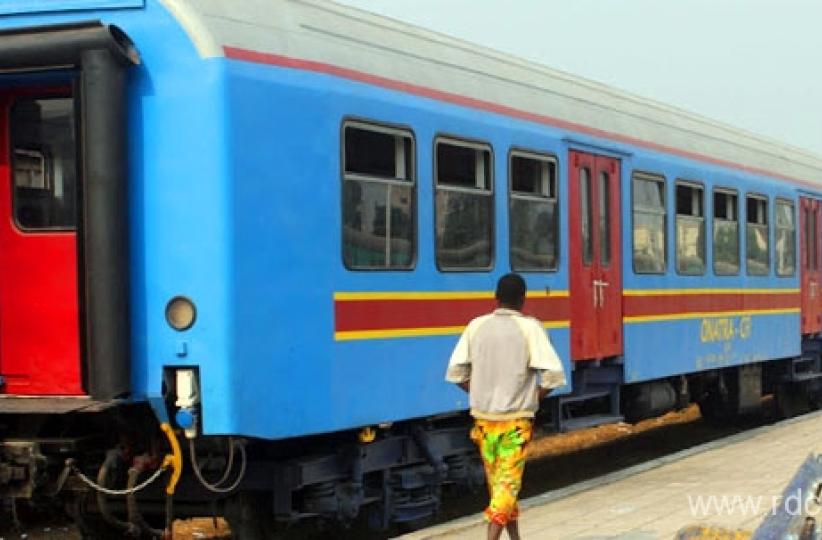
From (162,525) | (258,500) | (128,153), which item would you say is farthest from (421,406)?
(128,153)

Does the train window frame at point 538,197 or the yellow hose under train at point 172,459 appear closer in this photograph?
the yellow hose under train at point 172,459

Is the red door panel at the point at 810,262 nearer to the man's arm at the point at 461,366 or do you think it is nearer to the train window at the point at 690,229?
the train window at the point at 690,229

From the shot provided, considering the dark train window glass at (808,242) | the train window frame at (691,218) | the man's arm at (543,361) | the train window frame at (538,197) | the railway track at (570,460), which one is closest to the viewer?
the man's arm at (543,361)

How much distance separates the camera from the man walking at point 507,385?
6.44 metres

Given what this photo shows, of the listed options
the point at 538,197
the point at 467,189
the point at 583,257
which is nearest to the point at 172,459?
the point at 467,189

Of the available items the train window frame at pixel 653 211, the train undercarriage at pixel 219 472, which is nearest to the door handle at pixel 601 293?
the train window frame at pixel 653 211

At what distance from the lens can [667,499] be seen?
364 inches

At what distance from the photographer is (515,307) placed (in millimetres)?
6590

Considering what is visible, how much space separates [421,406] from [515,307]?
6.43ft

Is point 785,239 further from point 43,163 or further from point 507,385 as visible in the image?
point 43,163

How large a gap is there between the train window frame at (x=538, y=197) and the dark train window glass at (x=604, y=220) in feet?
2.95

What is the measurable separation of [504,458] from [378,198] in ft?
7.07

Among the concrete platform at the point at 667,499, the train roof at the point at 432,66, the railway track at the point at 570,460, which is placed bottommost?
the railway track at the point at 570,460

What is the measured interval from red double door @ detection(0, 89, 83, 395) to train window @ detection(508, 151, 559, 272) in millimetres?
3501
